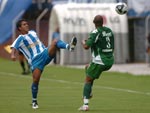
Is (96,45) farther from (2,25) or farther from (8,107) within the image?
(2,25)

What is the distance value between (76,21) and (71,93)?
1680cm

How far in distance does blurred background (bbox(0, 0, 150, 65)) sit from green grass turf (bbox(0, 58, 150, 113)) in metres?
6.13

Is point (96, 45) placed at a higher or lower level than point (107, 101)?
higher

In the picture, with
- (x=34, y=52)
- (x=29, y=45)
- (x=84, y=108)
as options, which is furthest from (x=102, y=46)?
(x=29, y=45)

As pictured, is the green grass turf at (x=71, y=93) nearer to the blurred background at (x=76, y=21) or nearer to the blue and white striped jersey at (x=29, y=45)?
the blue and white striped jersey at (x=29, y=45)

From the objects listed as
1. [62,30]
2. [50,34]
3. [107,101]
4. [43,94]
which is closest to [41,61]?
[107,101]

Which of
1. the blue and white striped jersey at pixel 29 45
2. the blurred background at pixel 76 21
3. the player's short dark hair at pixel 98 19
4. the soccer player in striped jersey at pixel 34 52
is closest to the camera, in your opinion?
the player's short dark hair at pixel 98 19

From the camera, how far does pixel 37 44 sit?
17203 millimetres

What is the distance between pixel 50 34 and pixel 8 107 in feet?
75.2

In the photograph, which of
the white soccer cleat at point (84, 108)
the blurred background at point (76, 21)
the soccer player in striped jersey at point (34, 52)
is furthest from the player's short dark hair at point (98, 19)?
the blurred background at point (76, 21)

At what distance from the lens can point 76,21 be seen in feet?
124

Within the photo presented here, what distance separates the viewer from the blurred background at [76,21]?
3788 centimetres

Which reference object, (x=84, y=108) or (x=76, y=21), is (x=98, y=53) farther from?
(x=76, y=21)

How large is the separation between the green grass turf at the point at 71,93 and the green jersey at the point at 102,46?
1.15 meters
